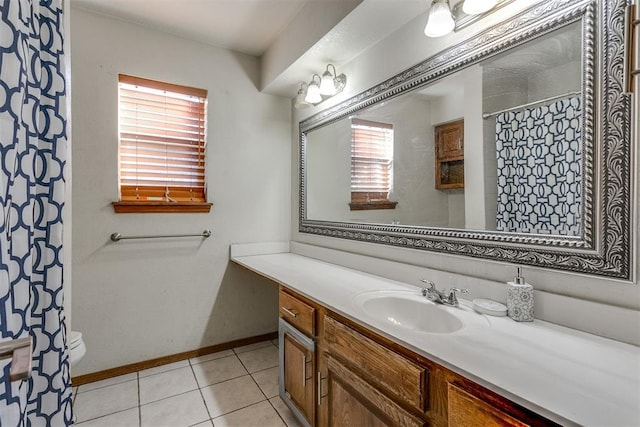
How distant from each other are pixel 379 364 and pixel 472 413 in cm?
34

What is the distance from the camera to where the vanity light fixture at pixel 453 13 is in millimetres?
1191

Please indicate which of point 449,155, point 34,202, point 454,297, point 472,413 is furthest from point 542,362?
point 34,202

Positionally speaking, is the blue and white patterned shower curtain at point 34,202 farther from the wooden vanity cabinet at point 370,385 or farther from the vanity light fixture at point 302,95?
the vanity light fixture at point 302,95

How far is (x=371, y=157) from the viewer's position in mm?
1943

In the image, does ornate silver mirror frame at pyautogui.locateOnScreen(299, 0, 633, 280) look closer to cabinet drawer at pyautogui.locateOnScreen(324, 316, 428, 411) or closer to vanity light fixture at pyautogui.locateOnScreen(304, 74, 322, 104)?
cabinet drawer at pyautogui.locateOnScreen(324, 316, 428, 411)

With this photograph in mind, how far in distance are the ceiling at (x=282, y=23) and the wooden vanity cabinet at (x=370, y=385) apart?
1486 mm

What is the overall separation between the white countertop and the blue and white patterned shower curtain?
942mm

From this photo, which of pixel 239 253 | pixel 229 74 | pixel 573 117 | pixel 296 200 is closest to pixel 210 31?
pixel 229 74

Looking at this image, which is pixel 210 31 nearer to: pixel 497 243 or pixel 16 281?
pixel 16 281

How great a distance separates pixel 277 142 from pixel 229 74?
668 mm

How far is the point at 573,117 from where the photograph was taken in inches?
39.8

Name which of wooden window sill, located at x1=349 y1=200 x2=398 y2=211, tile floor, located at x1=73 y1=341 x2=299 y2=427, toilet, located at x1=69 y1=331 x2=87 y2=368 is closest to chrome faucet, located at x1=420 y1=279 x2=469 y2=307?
wooden window sill, located at x1=349 y1=200 x2=398 y2=211

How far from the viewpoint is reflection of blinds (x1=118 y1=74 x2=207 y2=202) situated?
2.17 meters

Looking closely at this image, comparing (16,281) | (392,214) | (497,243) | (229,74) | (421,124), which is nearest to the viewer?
(16,281)
